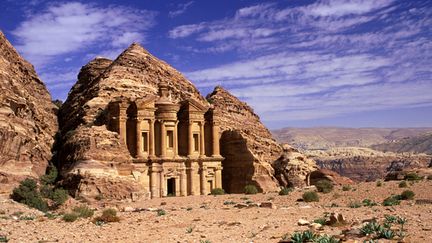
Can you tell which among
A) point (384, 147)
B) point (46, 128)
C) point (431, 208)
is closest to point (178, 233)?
point (431, 208)

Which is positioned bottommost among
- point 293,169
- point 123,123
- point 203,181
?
point 203,181

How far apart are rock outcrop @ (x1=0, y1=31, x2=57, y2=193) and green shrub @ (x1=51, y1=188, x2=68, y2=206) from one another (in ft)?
10.4

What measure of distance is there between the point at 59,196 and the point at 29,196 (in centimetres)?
186

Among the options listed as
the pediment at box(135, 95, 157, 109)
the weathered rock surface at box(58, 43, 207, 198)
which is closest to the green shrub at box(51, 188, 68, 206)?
the weathered rock surface at box(58, 43, 207, 198)

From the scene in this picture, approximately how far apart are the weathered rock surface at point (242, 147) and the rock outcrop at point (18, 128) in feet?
59.7

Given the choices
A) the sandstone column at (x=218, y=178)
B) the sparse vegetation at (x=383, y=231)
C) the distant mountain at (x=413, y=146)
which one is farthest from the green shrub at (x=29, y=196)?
the distant mountain at (x=413, y=146)

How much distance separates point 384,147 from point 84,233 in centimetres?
19078

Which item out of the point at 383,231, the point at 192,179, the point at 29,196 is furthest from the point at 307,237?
the point at 192,179

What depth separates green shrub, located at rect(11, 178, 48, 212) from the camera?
30.2 metres

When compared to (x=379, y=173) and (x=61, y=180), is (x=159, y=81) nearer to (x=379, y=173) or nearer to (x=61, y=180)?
(x=61, y=180)

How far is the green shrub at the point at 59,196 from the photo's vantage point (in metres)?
31.1

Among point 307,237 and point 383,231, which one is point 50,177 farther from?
point 383,231

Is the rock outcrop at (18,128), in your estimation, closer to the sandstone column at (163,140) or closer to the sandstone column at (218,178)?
the sandstone column at (163,140)

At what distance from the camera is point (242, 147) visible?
5075cm
